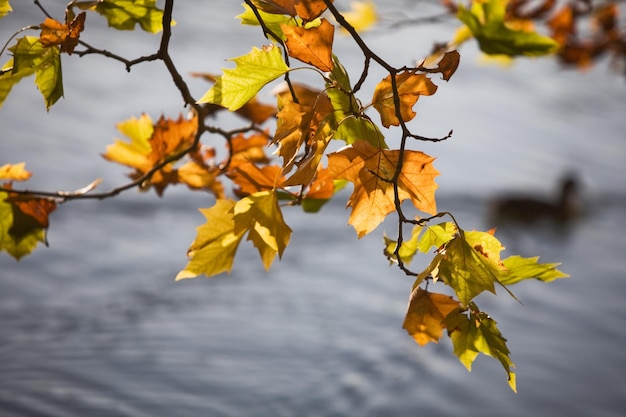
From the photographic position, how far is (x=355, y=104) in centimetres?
51

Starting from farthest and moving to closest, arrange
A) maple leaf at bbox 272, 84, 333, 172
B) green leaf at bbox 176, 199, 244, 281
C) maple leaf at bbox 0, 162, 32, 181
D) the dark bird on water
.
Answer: the dark bird on water < maple leaf at bbox 0, 162, 32, 181 < green leaf at bbox 176, 199, 244, 281 < maple leaf at bbox 272, 84, 333, 172

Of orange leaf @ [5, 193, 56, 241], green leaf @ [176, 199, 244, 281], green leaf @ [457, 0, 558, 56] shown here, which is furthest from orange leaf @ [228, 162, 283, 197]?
green leaf @ [457, 0, 558, 56]

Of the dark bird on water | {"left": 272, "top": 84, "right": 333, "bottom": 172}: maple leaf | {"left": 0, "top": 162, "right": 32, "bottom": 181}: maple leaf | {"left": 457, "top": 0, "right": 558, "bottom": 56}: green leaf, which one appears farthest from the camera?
the dark bird on water

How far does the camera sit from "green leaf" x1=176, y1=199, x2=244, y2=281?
0.59 metres

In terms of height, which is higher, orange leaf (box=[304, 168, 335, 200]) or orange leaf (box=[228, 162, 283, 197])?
orange leaf (box=[304, 168, 335, 200])

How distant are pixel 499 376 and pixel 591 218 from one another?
1.40m

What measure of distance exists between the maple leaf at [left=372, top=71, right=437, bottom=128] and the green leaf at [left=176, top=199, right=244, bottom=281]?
0.51 ft

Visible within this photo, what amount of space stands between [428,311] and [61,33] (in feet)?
1.23

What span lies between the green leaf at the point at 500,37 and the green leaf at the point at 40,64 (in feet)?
1.51

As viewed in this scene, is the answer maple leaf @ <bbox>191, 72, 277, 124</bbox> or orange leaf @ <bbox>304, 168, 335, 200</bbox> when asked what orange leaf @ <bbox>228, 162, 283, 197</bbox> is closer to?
orange leaf @ <bbox>304, 168, 335, 200</bbox>

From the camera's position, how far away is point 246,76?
1.70 ft

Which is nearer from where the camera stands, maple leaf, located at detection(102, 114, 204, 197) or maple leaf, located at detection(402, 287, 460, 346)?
maple leaf, located at detection(402, 287, 460, 346)

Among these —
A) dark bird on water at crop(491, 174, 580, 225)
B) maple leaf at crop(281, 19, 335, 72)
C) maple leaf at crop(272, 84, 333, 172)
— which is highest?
dark bird on water at crop(491, 174, 580, 225)

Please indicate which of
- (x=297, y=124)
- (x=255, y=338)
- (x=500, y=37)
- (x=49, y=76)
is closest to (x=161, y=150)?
(x=49, y=76)
